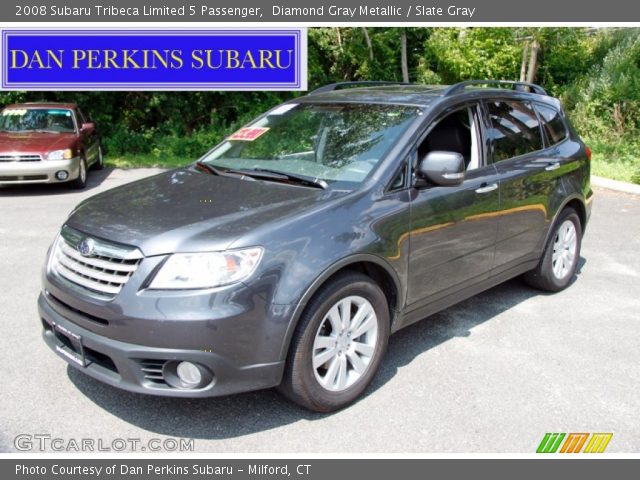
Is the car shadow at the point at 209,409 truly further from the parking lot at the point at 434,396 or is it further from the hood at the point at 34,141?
the hood at the point at 34,141

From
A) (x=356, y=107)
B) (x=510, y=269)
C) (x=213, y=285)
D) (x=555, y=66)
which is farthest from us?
(x=555, y=66)

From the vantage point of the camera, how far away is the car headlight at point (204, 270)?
3035 millimetres

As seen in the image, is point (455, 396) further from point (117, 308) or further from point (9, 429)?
point (9, 429)

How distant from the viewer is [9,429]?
335 cm

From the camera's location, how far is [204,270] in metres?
3.05

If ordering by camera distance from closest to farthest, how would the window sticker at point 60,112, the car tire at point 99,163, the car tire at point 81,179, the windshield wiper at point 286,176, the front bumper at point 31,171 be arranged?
the windshield wiper at point 286,176
the front bumper at point 31,171
the car tire at point 81,179
the window sticker at point 60,112
the car tire at point 99,163

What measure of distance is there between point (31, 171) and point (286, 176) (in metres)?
7.88

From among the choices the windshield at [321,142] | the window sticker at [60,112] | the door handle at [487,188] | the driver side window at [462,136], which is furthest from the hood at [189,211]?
the window sticker at [60,112]

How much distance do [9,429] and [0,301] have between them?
2.16 meters

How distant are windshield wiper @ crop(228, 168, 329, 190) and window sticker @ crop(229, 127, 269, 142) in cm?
54

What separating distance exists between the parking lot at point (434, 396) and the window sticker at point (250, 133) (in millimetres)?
1787

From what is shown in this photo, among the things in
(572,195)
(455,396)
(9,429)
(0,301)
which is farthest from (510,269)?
(0,301)

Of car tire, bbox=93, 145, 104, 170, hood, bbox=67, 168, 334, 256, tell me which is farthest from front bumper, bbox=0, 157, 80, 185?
hood, bbox=67, 168, 334, 256

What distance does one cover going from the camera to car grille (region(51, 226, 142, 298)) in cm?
313
